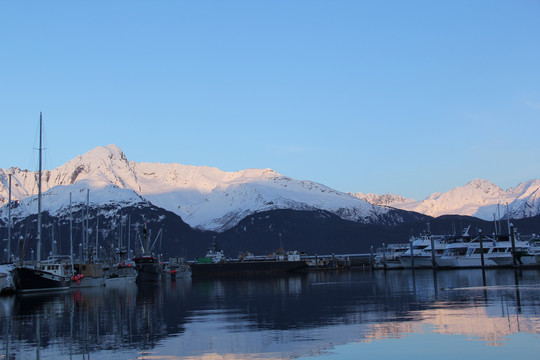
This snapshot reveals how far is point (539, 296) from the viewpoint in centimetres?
5219

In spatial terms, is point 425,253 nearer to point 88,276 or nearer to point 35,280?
point 88,276

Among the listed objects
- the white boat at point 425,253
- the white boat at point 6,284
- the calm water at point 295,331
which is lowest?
the calm water at point 295,331

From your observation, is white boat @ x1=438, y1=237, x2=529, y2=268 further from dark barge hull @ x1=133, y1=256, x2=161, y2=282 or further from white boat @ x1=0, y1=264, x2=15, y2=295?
white boat @ x1=0, y1=264, x2=15, y2=295

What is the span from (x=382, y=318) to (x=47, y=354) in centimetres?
1933

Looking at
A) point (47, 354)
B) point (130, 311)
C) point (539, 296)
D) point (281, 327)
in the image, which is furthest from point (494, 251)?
point (47, 354)

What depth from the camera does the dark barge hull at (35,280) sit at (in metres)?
91.1

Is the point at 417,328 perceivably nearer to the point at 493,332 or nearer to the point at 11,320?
the point at 493,332

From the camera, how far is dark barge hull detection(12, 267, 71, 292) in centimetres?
9112

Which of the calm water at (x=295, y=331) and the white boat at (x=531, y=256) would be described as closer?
the calm water at (x=295, y=331)

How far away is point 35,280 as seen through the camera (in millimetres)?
93000

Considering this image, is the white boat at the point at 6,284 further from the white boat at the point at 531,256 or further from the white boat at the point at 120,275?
the white boat at the point at 531,256

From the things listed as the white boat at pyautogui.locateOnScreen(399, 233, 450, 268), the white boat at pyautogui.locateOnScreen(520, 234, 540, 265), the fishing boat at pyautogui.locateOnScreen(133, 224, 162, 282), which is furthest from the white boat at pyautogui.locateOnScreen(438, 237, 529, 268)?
the fishing boat at pyautogui.locateOnScreen(133, 224, 162, 282)

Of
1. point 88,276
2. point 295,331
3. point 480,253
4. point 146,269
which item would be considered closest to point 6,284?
point 88,276

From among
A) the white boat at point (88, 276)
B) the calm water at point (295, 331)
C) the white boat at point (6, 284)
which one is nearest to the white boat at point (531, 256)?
the white boat at point (88, 276)
